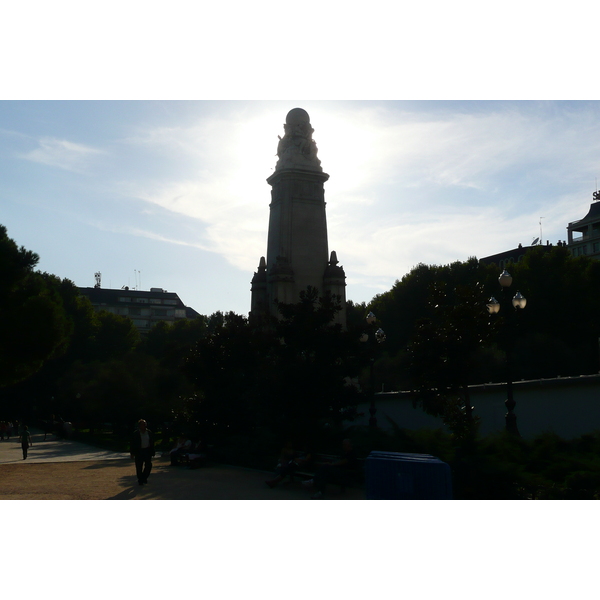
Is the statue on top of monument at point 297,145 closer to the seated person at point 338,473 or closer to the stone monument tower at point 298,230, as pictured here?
the stone monument tower at point 298,230

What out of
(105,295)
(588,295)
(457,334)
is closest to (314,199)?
(457,334)

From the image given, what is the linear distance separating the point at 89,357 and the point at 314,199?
3560 centimetres

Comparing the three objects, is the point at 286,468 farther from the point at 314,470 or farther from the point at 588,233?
the point at 588,233

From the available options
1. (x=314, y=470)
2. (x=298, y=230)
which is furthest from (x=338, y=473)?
(x=298, y=230)

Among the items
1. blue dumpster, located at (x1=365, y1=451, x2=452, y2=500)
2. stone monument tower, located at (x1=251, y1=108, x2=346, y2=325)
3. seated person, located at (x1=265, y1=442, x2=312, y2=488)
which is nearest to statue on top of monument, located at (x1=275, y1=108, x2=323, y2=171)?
stone monument tower, located at (x1=251, y1=108, x2=346, y2=325)

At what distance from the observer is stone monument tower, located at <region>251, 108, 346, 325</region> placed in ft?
109

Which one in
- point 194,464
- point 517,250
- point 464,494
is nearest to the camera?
point 464,494

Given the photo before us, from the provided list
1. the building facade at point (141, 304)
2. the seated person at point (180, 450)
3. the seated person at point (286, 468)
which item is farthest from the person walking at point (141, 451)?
the building facade at point (141, 304)

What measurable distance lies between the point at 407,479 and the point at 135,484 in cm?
→ 693

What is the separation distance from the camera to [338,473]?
12250 mm

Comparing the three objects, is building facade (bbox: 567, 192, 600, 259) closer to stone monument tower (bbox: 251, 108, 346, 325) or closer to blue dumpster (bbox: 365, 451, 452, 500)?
stone monument tower (bbox: 251, 108, 346, 325)

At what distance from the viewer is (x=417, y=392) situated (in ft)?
62.0

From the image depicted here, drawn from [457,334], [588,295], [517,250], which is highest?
[517,250]

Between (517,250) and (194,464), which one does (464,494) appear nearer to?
(194,464)
